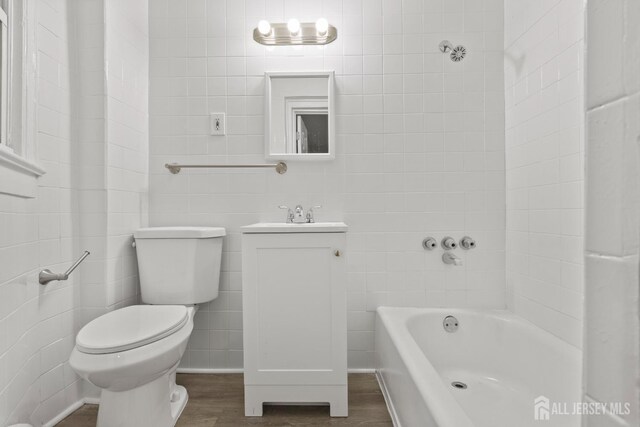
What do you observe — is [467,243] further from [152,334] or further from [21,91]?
[21,91]

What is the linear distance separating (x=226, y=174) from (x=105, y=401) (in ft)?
3.94

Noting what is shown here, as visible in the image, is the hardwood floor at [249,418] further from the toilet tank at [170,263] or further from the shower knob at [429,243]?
the shower knob at [429,243]

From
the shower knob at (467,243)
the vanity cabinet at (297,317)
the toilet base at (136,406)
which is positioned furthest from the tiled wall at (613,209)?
the shower knob at (467,243)

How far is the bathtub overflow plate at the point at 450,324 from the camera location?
72.5 inches

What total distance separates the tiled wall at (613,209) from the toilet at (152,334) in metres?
1.32

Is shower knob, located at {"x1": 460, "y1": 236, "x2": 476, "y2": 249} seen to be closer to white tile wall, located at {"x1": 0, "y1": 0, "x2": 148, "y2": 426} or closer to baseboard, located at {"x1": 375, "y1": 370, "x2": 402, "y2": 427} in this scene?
baseboard, located at {"x1": 375, "y1": 370, "x2": 402, "y2": 427}

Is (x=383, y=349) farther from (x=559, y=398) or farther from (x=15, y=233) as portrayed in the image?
(x=15, y=233)

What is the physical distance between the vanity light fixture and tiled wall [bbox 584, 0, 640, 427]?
1784 mm

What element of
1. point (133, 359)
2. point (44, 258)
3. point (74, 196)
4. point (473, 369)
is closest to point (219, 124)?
point (74, 196)

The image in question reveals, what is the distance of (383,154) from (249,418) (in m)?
1.50

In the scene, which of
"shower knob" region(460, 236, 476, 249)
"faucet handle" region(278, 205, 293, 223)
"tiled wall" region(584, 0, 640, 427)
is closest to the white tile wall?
"faucet handle" region(278, 205, 293, 223)

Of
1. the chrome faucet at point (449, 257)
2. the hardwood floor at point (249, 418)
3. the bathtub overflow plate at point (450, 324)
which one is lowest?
the hardwood floor at point (249, 418)

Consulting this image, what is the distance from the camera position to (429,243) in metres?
1.97

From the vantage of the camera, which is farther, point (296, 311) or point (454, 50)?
point (454, 50)
